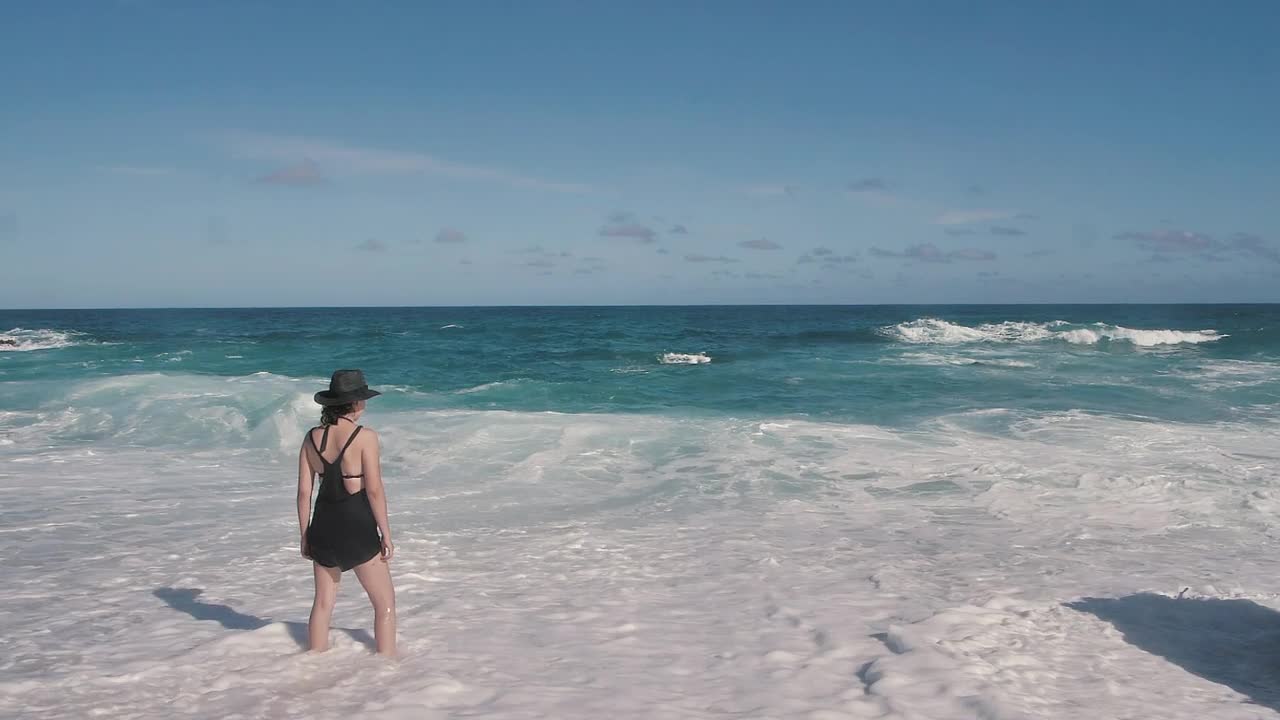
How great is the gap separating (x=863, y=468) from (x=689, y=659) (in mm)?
7078

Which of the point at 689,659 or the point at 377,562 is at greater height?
the point at 377,562

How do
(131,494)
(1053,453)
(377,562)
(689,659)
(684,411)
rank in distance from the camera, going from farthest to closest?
(684,411) → (1053,453) → (131,494) → (689,659) → (377,562)

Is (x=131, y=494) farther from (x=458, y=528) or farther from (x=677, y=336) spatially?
(x=677, y=336)

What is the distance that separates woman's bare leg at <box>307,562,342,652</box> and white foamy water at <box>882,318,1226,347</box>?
39.6 metres

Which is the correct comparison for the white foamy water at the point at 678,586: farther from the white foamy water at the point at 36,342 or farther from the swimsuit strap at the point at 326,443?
the white foamy water at the point at 36,342

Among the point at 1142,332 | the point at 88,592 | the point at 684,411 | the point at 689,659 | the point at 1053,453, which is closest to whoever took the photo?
the point at 689,659

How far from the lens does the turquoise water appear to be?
1858 centimetres

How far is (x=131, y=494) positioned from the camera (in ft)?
32.6

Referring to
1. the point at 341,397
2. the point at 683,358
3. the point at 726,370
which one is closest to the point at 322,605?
the point at 341,397

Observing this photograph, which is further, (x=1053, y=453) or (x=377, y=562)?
(x=1053, y=453)

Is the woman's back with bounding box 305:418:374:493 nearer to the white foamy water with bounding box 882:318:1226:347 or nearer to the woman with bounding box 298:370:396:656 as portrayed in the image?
the woman with bounding box 298:370:396:656

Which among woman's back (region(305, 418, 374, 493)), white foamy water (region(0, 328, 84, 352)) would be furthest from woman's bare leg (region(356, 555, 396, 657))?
white foamy water (region(0, 328, 84, 352))

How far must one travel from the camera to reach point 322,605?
4.94m

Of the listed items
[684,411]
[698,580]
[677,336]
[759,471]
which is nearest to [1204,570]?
[698,580]
